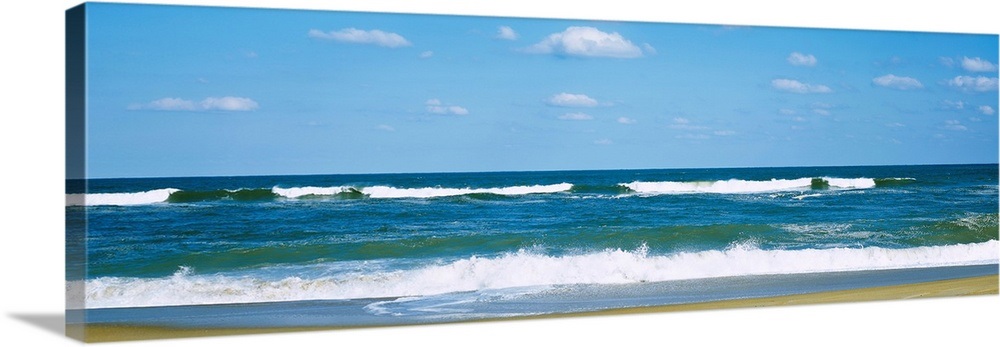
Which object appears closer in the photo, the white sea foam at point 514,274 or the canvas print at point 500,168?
the canvas print at point 500,168

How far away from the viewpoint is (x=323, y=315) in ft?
28.2

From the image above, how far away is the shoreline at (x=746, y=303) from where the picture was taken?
7.98m

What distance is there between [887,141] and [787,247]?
112cm

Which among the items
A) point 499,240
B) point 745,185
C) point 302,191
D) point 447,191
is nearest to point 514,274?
point 499,240

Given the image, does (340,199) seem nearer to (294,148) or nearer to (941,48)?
(294,148)

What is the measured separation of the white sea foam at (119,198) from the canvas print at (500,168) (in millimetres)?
21

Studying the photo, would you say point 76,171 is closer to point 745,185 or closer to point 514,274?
point 514,274

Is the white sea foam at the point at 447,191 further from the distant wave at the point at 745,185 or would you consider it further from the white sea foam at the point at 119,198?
the white sea foam at the point at 119,198

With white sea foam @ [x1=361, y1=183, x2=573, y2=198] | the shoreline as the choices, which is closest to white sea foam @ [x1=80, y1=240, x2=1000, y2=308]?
the shoreline

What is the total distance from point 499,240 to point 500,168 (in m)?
0.53

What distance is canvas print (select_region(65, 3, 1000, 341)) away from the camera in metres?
8.31

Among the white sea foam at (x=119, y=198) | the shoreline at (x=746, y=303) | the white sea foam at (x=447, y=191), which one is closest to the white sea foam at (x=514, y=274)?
the shoreline at (x=746, y=303)

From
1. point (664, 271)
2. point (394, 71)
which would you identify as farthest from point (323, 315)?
point (664, 271)

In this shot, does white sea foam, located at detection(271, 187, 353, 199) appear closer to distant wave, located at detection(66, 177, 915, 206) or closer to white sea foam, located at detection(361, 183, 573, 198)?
distant wave, located at detection(66, 177, 915, 206)
